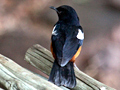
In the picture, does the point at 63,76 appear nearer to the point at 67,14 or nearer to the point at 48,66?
the point at 48,66

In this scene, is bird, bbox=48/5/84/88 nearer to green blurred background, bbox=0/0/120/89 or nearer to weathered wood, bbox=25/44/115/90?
weathered wood, bbox=25/44/115/90

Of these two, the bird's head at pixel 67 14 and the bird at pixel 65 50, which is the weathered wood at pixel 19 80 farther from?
the bird's head at pixel 67 14

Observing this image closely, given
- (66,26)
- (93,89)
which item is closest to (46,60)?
(66,26)

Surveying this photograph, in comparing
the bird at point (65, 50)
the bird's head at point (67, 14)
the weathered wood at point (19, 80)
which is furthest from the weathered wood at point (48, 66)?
the bird's head at point (67, 14)

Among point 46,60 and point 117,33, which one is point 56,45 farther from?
point 117,33

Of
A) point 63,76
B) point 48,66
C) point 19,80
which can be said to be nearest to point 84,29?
point 48,66

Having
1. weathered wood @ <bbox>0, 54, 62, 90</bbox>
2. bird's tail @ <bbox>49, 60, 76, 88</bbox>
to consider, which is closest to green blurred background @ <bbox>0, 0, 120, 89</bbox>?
bird's tail @ <bbox>49, 60, 76, 88</bbox>
